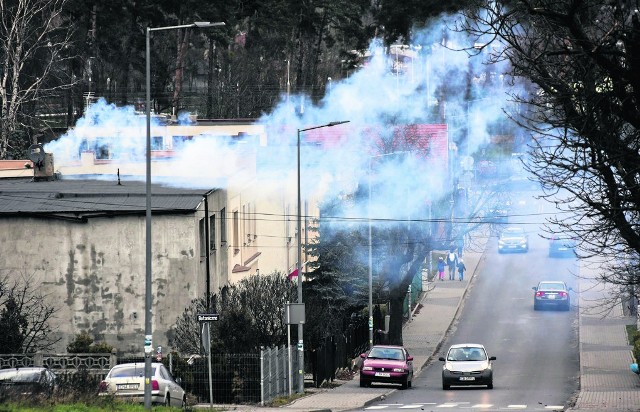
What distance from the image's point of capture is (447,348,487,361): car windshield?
4128 centimetres

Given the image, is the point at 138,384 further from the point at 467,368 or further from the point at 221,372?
the point at 467,368

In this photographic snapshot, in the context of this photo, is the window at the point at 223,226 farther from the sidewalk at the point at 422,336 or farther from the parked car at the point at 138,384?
the parked car at the point at 138,384

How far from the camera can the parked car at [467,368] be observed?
40.8 metres

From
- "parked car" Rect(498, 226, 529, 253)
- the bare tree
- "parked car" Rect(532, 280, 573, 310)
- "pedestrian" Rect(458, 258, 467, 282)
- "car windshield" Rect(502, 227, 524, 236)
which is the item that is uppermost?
the bare tree

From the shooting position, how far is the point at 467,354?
4128 cm

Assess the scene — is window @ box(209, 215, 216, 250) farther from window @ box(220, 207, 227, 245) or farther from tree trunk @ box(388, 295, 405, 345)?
tree trunk @ box(388, 295, 405, 345)

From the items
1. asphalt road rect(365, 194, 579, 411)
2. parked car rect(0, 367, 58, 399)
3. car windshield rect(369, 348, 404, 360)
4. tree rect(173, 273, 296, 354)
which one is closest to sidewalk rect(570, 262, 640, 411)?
asphalt road rect(365, 194, 579, 411)

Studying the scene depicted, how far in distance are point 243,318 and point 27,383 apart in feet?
47.1

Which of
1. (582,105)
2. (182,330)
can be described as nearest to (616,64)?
(582,105)

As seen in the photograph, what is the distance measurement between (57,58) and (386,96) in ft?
72.4

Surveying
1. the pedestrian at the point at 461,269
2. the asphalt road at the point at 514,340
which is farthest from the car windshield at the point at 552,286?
the pedestrian at the point at 461,269

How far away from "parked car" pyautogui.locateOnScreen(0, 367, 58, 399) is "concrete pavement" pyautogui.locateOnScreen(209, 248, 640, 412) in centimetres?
609

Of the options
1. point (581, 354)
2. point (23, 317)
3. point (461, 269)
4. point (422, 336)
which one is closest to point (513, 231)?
point (461, 269)

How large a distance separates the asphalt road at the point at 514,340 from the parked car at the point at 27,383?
364 inches
